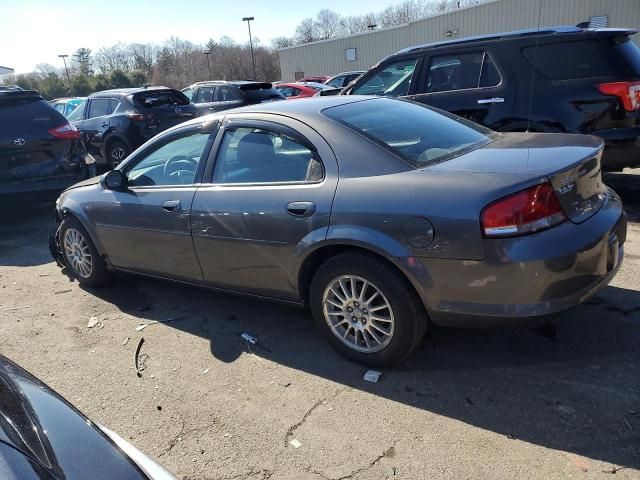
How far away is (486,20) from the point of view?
1094 inches

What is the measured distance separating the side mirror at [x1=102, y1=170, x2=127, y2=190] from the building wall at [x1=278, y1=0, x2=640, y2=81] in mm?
24206

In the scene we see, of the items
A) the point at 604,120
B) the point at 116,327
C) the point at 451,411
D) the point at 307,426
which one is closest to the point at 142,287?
the point at 116,327

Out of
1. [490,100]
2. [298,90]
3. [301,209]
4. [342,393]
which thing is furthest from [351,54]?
[342,393]

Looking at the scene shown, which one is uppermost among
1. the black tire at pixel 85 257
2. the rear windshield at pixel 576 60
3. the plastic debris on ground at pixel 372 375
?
the rear windshield at pixel 576 60

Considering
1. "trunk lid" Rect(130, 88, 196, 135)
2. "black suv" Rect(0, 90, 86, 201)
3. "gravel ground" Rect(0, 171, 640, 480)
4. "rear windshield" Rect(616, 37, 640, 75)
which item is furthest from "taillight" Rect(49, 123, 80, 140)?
"rear windshield" Rect(616, 37, 640, 75)

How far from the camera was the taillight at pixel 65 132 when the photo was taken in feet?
23.6

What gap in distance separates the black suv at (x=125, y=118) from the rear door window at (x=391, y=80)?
192 inches

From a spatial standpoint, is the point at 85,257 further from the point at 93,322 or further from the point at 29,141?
the point at 29,141

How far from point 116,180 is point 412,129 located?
2.36 meters

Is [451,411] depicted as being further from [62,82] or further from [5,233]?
[62,82]

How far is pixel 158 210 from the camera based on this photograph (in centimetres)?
401

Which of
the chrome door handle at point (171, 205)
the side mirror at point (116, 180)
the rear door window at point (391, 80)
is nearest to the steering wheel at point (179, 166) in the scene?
the chrome door handle at point (171, 205)

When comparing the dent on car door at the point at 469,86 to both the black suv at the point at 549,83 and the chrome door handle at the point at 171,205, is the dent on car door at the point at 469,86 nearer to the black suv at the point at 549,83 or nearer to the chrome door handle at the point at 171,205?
the black suv at the point at 549,83

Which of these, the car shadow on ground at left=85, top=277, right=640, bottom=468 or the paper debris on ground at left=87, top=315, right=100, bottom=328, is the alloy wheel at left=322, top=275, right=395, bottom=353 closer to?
the car shadow on ground at left=85, top=277, right=640, bottom=468
